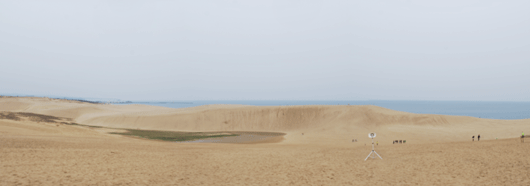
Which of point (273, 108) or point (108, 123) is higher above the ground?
point (273, 108)

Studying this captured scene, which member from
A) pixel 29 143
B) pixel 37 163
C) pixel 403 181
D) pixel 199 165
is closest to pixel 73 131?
pixel 29 143

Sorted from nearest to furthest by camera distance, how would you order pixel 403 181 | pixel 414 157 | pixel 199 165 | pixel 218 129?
1. pixel 403 181
2. pixel 199 165
3. pixel 414 157
4. pixel 218 129

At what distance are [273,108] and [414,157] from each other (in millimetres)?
42406

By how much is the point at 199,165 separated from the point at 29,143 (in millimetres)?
11015

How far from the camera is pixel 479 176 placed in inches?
480

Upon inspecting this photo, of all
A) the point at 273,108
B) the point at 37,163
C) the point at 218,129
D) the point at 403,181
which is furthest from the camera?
the point at 273,108

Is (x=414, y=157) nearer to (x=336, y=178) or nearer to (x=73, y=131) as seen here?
(x=336, y=178)

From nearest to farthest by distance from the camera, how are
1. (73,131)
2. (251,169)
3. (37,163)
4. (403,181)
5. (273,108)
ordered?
(403,181) → (37,163) → (251,169) → (73,131) → (273,108)

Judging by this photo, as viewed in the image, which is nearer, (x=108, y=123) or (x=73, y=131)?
(x=73, y=131)

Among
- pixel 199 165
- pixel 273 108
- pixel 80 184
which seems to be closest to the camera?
pixel 80 184

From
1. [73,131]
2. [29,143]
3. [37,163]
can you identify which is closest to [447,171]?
[37,163]

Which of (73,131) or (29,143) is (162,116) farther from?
(29,143)

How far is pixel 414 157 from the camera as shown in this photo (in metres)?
16.8

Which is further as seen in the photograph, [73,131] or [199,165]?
[73,131]
